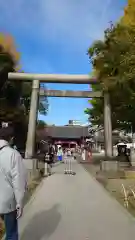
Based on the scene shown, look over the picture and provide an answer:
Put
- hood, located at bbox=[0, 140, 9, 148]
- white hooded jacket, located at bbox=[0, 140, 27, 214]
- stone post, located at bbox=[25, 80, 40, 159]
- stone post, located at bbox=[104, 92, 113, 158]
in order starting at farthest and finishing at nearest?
stone post, located at bbox=[25, 80, 40, 159] → stone post, located at bbox=[104, 92, 113, 158] → hood, located at bbox=[0, 140, 9, 148] → white hooded jacket, located at bbox=[0, 140, 27, 214]

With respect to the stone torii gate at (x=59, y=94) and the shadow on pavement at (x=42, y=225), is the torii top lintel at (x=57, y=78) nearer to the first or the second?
the stone torii gate at (x=59, y=94)

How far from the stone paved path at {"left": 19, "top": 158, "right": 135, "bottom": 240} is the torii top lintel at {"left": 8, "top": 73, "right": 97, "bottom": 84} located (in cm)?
1254

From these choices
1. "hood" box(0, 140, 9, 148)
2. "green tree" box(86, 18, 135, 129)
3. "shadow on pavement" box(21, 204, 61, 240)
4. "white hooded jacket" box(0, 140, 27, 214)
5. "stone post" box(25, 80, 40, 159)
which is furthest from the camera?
"stone post" box(25, 80, 40, 159)

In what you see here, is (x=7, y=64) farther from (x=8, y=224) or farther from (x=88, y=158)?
(x=8, y=224)

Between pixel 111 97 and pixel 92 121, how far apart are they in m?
17.0

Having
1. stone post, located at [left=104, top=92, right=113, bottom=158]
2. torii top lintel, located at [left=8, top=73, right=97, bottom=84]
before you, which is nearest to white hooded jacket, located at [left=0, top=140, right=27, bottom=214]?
torii top lintel, located at [left=8, top=73, right=97, bottom=84]

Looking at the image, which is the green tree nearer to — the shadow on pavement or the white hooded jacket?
the shadow on pavement

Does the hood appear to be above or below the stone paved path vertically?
above

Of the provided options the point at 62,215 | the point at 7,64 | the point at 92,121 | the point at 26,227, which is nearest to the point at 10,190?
the point at 26,227

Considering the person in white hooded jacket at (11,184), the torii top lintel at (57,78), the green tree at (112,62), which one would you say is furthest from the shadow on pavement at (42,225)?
the torii top lintel at (57,78)

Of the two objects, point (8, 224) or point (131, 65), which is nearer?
point (8, 224)

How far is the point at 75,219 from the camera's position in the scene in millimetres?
7422

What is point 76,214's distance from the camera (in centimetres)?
800

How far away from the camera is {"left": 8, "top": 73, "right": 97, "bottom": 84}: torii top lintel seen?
22578 mm
